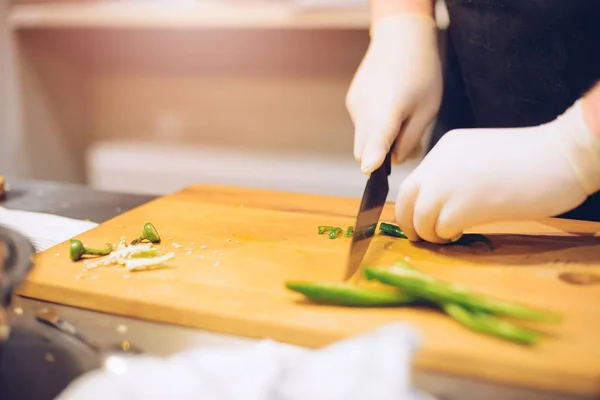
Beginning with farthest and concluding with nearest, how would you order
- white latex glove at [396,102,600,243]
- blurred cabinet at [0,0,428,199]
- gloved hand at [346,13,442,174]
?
blurred cabinet at [0,0,428,199] < gloved hand at [346,13,442,174] < white latex glove at [396,102,600,243]

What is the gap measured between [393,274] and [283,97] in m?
1.48

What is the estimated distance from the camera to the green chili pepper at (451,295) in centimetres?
61

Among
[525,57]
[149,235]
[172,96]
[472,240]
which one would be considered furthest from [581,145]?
[172,96]

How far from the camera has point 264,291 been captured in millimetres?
706

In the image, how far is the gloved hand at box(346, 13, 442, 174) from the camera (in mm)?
1028

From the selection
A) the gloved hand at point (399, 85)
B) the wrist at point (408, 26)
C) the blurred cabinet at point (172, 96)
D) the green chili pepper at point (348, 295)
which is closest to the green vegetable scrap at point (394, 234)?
the gloved hand at point (399, 85)

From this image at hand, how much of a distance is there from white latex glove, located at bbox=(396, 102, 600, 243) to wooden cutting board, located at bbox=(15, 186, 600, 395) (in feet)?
0.22

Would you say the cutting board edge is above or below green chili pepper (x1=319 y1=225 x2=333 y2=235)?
above

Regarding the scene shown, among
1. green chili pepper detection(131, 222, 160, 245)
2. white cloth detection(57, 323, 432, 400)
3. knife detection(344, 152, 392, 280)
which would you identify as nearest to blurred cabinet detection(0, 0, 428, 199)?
knife detection(344, 152, 392, 280)

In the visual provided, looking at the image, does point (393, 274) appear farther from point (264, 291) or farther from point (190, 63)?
point (190, 63)

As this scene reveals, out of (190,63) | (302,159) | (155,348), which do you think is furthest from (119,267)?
(190,63)

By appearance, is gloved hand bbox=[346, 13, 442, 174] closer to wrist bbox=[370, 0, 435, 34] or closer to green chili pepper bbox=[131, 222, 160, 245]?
wrist bbox=[370, 0, 435, 34]

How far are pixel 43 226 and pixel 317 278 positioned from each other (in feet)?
1.69

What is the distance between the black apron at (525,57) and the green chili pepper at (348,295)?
0.53 meters
